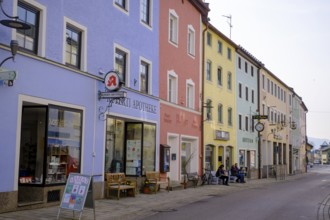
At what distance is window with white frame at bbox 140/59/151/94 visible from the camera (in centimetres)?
2086

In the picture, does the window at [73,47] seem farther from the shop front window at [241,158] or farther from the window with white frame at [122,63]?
the shop front window at [241,158]

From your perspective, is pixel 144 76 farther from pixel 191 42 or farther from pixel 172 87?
pixel 191 42

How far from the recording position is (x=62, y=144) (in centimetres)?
1486

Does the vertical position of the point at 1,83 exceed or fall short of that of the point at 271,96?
it falls short

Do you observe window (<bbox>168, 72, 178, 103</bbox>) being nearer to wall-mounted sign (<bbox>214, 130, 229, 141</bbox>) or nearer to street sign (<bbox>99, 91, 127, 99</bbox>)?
wall-mounted sign (<bbox>214, 130, 229, 141</bbox>)

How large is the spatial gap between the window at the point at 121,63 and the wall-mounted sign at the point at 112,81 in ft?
7.35

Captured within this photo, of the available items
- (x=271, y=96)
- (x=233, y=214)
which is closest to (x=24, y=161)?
(x=233, y=214)

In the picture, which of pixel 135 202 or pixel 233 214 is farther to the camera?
pixel 135 202

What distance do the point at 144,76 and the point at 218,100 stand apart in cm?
1277

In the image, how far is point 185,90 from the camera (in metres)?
26.7

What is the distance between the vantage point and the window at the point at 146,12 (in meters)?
21.1

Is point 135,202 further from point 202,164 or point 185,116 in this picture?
point 202,164

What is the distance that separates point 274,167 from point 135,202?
99.0 feet

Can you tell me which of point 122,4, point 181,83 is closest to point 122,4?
point 122,4
